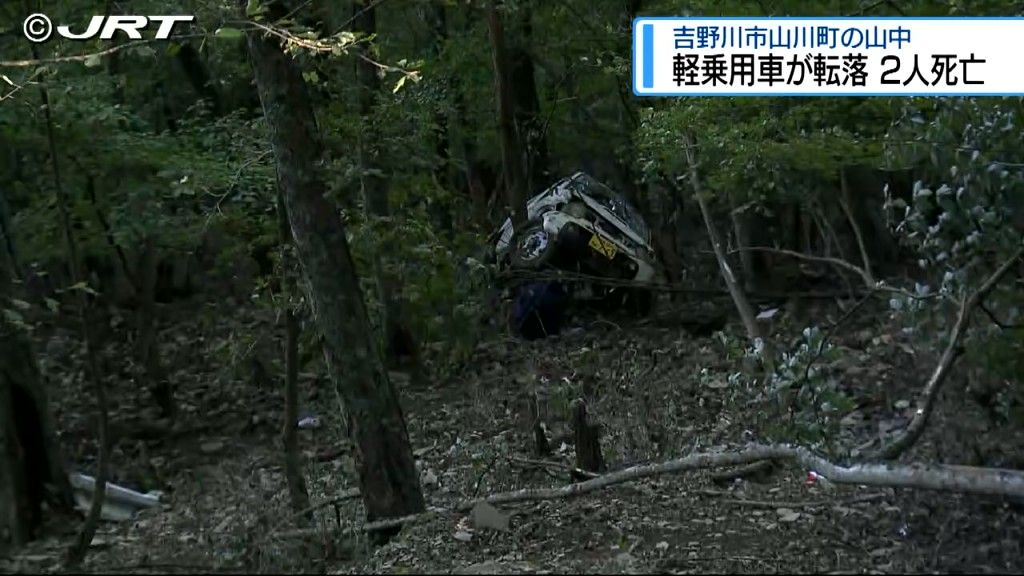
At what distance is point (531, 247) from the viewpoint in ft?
41.8

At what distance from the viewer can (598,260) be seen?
45.8ft

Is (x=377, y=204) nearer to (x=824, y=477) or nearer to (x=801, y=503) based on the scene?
(x=801, y=503)

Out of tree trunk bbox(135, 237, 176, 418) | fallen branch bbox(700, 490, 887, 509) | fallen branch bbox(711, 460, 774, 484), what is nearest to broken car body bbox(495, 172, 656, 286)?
tree trunk bbox(135, 237, 176, 418)

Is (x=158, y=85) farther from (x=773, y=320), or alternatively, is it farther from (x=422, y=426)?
(x=773, y=320)

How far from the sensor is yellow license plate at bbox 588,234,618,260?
45.5ft

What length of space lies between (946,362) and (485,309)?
22.6 ft

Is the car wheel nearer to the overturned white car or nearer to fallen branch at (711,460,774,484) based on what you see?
the overturned white car

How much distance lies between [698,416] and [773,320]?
3.82 metres

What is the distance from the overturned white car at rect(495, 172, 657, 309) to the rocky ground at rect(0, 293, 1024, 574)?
74cm
